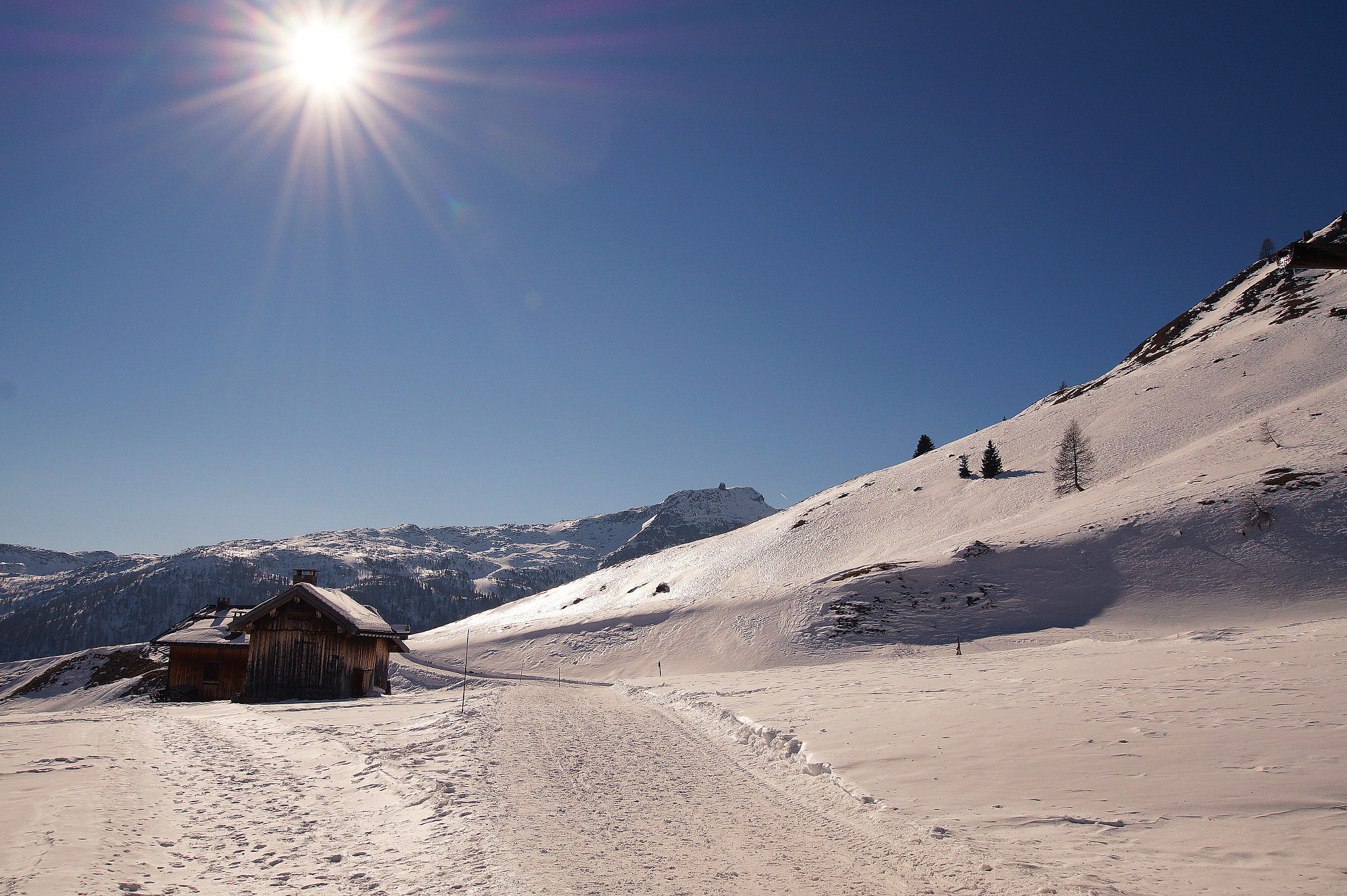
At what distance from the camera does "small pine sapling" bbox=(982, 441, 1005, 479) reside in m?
63.8

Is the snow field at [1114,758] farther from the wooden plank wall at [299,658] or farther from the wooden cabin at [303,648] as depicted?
the wooden plank wall at [299,658]

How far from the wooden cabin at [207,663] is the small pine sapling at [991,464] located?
205 feet

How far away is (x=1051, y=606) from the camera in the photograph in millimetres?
33750

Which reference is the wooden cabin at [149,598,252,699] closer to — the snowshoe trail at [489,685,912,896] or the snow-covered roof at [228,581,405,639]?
the snow-covered roof at [228,581,405,639]

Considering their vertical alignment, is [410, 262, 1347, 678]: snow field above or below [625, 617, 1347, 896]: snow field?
above

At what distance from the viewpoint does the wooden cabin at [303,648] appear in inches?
992

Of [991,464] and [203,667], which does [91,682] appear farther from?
[991,464]

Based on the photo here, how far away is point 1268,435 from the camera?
146 feet

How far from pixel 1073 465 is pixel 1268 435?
12.4 metres

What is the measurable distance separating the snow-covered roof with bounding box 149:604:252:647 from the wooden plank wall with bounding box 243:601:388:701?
5.65 m

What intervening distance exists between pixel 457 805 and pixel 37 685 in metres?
50.4

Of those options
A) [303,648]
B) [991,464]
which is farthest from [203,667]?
[991,464]

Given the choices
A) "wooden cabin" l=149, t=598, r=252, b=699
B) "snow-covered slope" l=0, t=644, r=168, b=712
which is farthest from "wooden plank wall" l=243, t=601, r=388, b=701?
"snow-covered slope" l=0, t=644, r=168, b=712

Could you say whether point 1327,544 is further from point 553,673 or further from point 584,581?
point 584,581
